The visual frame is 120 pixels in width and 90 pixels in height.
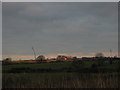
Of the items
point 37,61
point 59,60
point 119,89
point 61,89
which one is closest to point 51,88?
point 61,89

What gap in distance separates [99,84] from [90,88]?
2.24ft

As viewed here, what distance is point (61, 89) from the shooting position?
36.9 ft

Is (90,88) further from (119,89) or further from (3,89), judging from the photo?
(3,89)

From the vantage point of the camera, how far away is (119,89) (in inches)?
432

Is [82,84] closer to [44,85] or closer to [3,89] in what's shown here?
[44,85]

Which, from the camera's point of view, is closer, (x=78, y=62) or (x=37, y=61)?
(x=78, y=62)

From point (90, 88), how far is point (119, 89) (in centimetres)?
151

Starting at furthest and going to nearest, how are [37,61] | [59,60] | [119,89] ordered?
1. [37,61]
2. [59,60]
3. [119,89]

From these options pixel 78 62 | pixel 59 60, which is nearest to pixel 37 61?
pixel 59 60

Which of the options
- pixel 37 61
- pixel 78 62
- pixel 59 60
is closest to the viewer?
pixel 78 62

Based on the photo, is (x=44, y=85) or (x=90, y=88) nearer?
(x=90, y=88)

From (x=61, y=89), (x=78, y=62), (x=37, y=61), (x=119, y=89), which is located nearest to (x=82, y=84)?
(x=61, y=89)

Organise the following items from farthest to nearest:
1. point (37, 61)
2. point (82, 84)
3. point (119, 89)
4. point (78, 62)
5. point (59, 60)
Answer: point (37, 61), point (59, 60), point (78, 62), point (82, 84), point (119, 89)

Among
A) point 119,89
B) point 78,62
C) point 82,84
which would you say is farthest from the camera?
point 78,62
